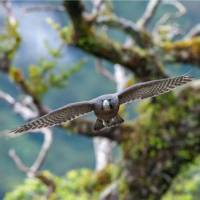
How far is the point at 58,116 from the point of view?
2354 millimetres

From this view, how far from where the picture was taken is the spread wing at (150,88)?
2271 mm

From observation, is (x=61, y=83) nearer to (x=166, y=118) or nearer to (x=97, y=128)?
(x=166, y=118)

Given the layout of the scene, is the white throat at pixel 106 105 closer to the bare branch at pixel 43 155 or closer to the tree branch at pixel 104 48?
the tree branch at pixel 104 48

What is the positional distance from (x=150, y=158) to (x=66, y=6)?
1.75 m

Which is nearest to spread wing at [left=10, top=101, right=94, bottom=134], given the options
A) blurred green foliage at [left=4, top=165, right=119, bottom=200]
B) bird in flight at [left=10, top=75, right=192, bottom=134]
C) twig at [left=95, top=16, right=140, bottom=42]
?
bird in flight at [left=10, top=75, right=192, bottom=134]

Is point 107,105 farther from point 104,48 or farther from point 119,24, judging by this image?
point 119,24

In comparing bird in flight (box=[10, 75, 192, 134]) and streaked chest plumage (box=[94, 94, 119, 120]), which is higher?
bird in flight (box=[10, 75, 192, 134])

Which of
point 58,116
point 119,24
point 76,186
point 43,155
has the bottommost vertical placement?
point 58,116

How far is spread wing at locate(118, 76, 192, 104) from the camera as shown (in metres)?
2.27

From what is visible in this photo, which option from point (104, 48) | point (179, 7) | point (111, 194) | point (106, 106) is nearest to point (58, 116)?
point (106, 106)

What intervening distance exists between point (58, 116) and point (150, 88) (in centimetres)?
38

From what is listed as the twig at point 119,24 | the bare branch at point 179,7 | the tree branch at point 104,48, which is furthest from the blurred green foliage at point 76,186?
the bare branch at point 179,7

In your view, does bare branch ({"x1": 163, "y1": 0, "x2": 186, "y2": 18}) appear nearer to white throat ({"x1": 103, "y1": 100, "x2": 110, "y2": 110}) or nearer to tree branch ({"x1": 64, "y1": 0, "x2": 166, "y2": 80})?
tree branch ({"x1": 64, "y1": 0, "x2": 166, "y2": 80})

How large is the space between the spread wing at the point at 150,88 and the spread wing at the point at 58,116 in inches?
5.4
